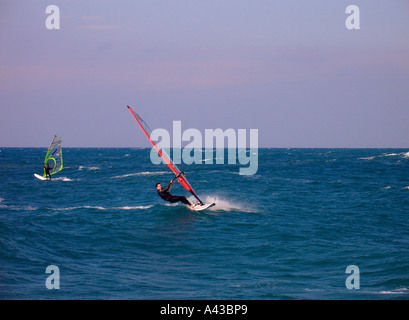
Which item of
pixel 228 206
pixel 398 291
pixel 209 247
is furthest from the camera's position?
pixel 228 206

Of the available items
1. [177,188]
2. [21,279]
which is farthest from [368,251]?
[177,188]

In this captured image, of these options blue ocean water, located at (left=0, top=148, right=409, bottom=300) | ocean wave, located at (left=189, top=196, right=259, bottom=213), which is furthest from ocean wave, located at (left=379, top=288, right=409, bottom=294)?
ocean wave, located at (left=189, top=196, right=259, bottom=213)

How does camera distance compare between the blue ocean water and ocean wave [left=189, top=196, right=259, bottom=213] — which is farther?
ocean wave [left=189, top=196, right=259, bottom=213]

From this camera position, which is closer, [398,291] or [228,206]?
[398,291]

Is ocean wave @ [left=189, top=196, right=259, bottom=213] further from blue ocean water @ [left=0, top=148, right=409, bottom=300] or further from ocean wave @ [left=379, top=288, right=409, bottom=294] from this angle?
ocean wave @ [left=379, top=288, right=409, bottom=294]

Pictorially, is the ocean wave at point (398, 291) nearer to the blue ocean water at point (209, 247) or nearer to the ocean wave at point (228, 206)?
the blue ocean water at point (209, 247)

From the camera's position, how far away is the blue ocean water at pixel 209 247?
34.8ft

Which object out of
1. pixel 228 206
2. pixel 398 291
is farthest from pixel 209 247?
pixel 228 206

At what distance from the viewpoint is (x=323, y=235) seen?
53.4 ft

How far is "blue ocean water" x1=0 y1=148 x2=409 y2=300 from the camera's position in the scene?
10594 mm

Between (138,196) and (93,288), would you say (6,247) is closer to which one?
(93,288)

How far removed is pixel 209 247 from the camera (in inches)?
585

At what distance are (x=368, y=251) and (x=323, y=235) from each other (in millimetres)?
2462

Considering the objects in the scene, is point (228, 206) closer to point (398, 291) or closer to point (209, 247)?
point (209, 247)
